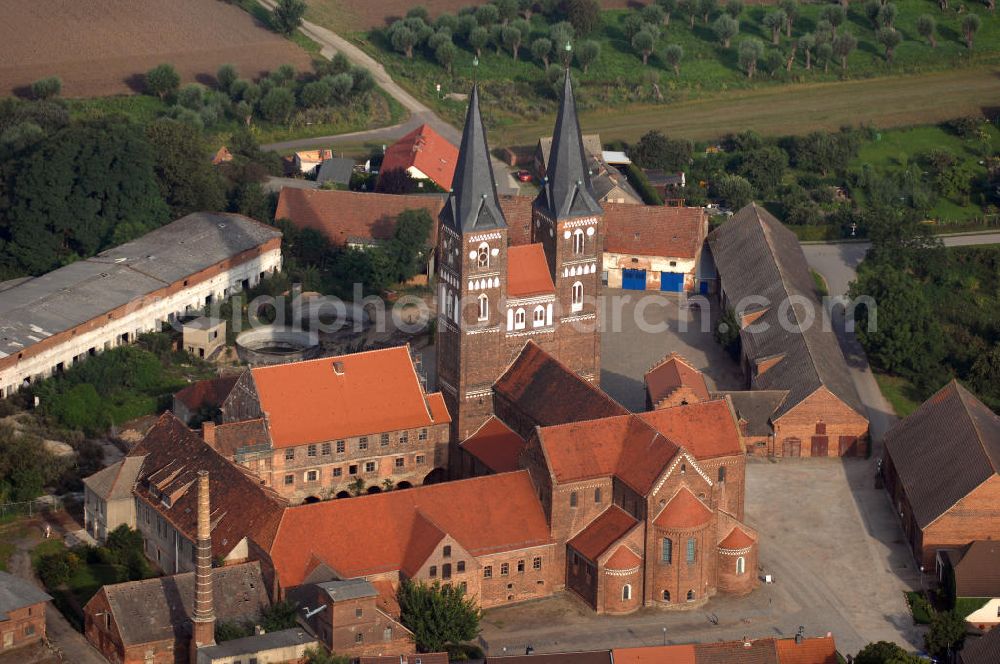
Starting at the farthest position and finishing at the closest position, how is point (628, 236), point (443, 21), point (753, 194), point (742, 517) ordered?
point (443, 21) → point (753, 194) → point (628, 236) → point (742, 517)

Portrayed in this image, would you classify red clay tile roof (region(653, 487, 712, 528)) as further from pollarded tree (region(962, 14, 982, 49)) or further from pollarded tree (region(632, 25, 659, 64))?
pollarded tree (region(962, 14, 982, 49))

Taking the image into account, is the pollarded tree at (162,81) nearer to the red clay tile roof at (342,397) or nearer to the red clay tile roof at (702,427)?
the red clay tile roof at (342,397)

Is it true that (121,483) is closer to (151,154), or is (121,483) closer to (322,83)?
(151,154)

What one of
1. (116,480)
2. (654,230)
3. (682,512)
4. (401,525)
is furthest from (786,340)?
(116,480)

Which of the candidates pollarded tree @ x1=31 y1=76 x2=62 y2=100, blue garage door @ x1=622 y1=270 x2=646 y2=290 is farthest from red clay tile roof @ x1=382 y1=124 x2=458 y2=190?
pollarded tree @ x1=31 y1=76 x2=62 y2=100

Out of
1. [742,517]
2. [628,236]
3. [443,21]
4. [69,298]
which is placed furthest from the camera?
[443,21]

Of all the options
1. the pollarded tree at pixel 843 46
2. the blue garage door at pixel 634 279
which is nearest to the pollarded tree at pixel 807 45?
the pollarded tree at pixel 843 46

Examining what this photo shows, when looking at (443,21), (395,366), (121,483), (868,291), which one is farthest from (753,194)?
(121,483)
